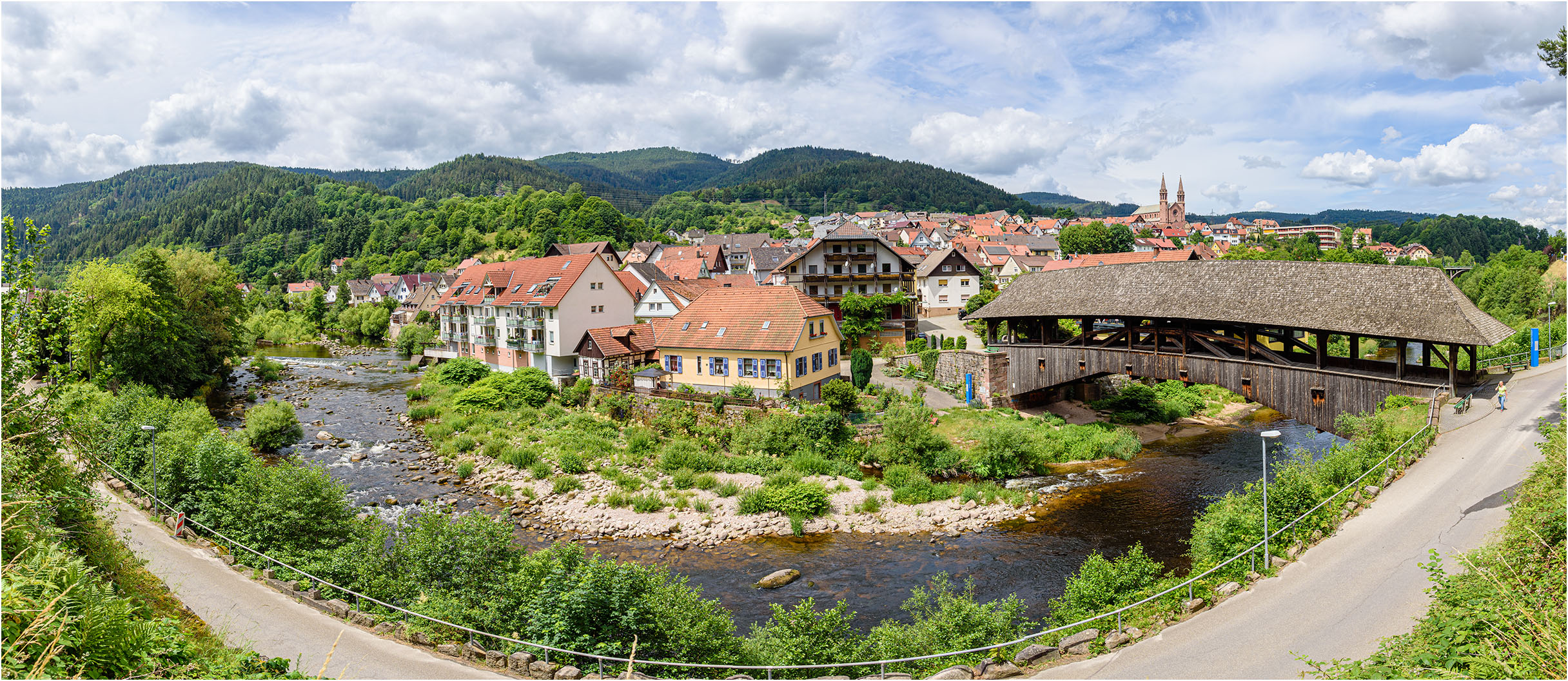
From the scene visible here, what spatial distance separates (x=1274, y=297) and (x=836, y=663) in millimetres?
21186

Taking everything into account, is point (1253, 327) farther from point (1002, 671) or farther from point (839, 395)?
point (1002, 671)

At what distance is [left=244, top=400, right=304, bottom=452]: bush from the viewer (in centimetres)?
3048

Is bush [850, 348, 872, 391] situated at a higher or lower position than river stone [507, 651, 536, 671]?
higher

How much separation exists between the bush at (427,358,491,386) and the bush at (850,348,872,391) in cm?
2190

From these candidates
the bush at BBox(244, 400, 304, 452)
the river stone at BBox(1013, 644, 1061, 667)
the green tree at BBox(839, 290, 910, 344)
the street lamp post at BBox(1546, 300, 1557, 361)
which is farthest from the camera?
the green tree at BBox(839, 290, 910, 344)

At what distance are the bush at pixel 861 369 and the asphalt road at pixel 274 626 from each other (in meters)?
24.7

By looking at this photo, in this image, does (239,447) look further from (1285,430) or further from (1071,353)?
(1285,430)

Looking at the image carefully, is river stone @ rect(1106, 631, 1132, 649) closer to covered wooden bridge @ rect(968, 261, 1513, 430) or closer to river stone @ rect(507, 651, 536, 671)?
river stone @ rect(507, 651, 536, 671)

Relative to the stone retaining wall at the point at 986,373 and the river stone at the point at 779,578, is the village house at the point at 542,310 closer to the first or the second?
the stone retaining wall at the point at 986,373

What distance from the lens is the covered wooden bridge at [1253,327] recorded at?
21453 millimetres

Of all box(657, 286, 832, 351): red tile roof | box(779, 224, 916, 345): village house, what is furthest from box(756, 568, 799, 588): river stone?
box(779, 224, 916, 345): village house

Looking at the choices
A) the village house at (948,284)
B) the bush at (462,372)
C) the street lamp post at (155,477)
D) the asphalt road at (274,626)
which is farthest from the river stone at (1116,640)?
the village house at (948,284)

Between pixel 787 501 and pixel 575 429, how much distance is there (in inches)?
493

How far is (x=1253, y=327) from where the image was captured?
2547 centimetres
